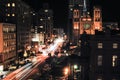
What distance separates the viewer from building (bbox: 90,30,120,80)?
173 ft

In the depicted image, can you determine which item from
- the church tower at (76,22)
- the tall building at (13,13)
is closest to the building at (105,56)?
the tall building at (13,13)

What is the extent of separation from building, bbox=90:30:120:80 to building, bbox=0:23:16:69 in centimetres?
4487

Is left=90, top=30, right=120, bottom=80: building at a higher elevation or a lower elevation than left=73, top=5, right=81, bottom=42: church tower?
lower

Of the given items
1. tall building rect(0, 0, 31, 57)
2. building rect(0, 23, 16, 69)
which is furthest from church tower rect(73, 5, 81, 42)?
building rect(0, 23, 16, 69)

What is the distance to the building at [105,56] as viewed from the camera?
173ft

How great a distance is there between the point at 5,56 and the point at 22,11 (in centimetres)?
4570

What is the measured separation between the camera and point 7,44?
100375mm

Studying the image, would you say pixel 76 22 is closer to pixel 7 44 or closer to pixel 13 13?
pixel 13 13

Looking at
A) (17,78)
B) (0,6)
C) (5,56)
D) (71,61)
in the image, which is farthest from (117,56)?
(0,6)

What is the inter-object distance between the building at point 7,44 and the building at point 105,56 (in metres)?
44.9

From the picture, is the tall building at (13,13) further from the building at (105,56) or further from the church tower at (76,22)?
the building at (105,56)

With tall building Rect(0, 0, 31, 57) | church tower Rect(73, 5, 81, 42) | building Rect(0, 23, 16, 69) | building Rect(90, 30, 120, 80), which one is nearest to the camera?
building Rect(90, 30, 120, 80)

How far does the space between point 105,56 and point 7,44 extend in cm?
5361

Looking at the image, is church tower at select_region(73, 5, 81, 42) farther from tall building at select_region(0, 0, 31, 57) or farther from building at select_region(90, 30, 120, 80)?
building at select_region(90, 30, 120, 80)
